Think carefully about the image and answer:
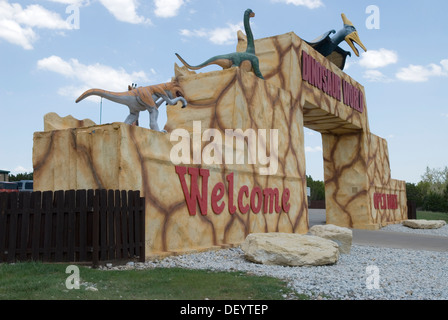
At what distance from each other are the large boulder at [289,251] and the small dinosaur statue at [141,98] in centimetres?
348

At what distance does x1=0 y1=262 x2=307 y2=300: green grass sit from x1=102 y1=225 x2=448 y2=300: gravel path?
44 centimetres

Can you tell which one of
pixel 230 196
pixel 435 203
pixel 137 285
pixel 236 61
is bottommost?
pixel 137 285

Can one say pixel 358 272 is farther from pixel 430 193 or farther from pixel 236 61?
pixel 430 193

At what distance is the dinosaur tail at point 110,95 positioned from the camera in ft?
31.7

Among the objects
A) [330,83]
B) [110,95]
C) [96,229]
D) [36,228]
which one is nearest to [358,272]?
[96,229]

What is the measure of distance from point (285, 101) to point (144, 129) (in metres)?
6.08

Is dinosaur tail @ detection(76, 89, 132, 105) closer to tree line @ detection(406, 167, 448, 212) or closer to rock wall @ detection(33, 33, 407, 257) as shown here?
rock wall @ detection(33, 33, 407, 257)

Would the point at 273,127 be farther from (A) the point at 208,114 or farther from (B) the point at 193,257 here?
(B) the point at 193,257

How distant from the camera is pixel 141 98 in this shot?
32.3 feet

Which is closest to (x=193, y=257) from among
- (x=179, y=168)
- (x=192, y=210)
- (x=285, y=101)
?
(x=192, y=210)

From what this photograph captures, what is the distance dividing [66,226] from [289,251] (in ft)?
11.7

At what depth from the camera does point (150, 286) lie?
5.30m

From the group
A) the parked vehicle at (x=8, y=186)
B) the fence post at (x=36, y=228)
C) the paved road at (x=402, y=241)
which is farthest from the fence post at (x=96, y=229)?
the parked vehicle at (x=8, y=186)

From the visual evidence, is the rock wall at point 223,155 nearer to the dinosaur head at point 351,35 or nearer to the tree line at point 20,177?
the dinosaur head at point 351,35
